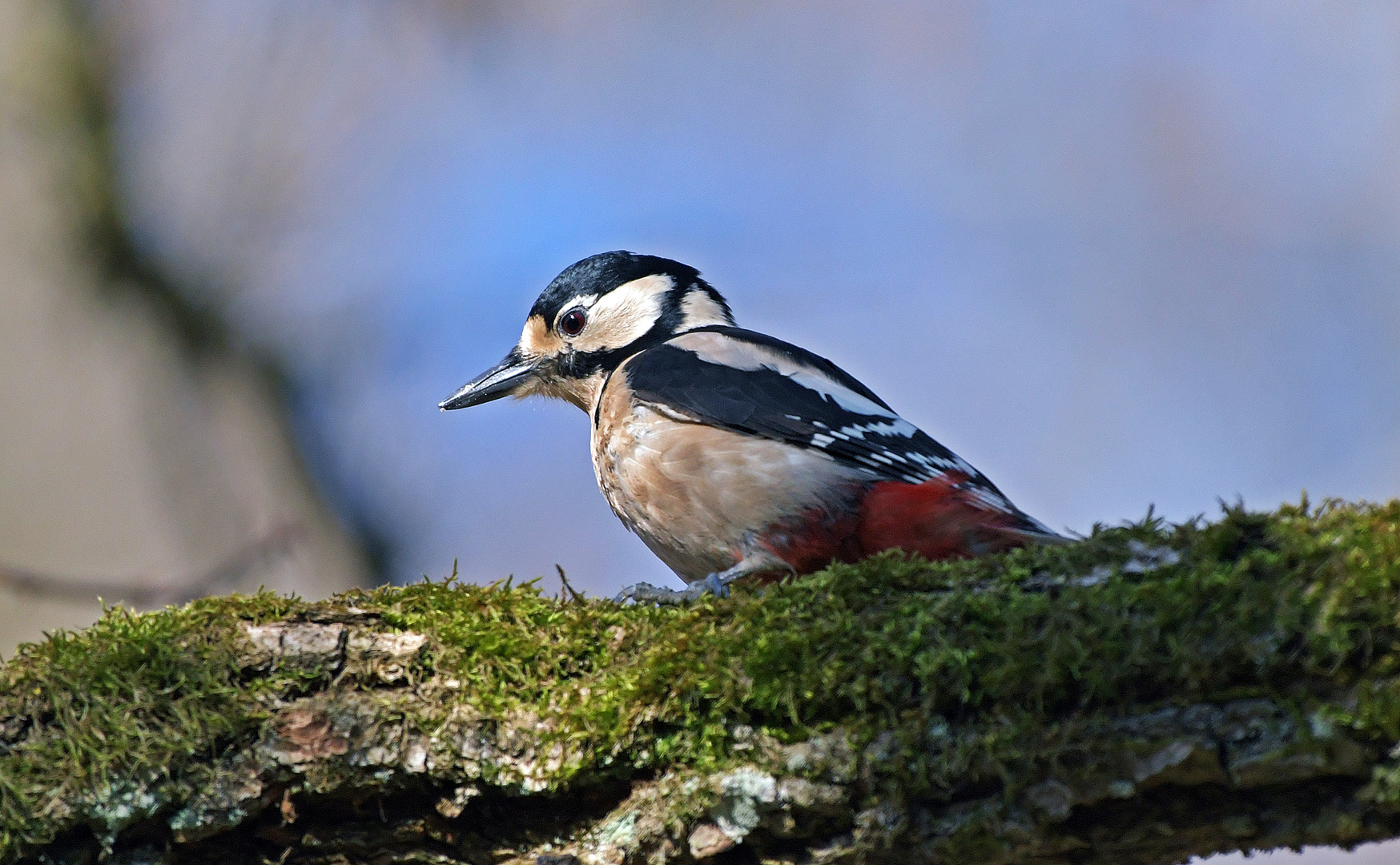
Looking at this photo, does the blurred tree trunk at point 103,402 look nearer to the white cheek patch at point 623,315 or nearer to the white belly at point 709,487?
the white cheek patch at point 623,315

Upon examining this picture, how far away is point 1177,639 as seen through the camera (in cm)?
193

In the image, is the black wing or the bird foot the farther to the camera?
the black wing

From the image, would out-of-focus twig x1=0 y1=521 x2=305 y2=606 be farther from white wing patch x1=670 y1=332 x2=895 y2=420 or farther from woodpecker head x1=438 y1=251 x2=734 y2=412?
white wing patch x1=670 y1=332 x2=895 y2=420

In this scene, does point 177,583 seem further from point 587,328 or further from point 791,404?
point 791,404

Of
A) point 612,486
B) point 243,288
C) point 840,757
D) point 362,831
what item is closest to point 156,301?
point 243,288

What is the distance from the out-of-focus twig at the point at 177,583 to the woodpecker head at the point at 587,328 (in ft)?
4.93

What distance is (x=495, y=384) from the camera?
15.1 ft

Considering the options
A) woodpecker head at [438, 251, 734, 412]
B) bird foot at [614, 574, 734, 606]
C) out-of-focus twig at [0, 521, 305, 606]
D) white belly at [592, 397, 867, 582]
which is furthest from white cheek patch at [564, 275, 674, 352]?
out-of-focus twig at [0, 521, 305, 606]

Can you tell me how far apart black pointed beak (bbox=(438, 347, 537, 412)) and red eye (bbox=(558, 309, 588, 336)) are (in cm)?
18

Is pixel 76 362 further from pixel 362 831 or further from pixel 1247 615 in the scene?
pixel 1247 615

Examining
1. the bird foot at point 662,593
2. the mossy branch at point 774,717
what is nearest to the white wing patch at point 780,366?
the bird foot at point 662,593

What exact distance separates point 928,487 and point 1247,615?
1.44 meters

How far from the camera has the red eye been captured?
4633 mm

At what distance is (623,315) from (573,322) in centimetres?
Result: 21
